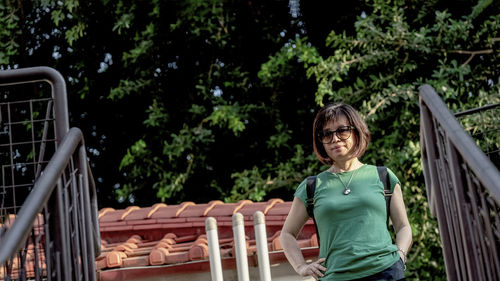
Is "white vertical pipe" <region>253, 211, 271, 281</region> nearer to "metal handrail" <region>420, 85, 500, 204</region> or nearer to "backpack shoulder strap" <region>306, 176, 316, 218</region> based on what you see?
"metal handrail" <region>420, 85, 500, 204</region>

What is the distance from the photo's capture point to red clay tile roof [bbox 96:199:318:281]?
5664 mm

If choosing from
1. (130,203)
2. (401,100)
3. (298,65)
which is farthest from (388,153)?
(130,203)

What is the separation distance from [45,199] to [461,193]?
1.66 m

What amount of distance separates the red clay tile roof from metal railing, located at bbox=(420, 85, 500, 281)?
7.19 ft

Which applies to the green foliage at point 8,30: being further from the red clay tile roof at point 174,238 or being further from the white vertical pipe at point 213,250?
the white vertical pipe at point 213,250

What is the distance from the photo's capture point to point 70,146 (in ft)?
10.8

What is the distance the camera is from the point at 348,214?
2648 millimetres

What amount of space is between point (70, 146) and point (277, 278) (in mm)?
2818

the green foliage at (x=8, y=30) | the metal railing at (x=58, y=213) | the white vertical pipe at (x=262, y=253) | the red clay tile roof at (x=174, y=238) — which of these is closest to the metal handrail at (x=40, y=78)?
the metal railing at (x=58, y=213)

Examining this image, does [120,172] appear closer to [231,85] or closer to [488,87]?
[231,85]

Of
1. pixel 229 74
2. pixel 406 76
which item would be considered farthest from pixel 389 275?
pixel 229 74

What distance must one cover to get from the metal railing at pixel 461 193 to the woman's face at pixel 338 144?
1.41 ft

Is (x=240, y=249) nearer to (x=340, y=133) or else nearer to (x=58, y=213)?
(x=58, y=213)

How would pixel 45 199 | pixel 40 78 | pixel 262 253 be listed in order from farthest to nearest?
1. pixel 262 253
2. pixel 40 78
3. pixel 45 199
